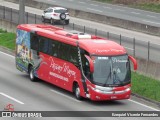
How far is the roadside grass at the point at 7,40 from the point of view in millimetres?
43756

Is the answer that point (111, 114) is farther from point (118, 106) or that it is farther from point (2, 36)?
point (2, 36)

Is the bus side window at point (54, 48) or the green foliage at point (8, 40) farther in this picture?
the green foliage at point (8, 40)

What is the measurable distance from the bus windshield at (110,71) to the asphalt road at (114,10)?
3379 cm

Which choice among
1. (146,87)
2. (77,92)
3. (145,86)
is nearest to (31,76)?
(77,92)

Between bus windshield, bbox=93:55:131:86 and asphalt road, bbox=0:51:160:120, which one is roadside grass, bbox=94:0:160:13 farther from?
bus windshield, bbox=93:55:131:86

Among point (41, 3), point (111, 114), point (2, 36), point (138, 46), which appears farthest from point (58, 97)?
point (41, 3)

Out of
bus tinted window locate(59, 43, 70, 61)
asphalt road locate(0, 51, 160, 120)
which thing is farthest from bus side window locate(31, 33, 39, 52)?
bus tinted window locate(59, 43, 70, 61)

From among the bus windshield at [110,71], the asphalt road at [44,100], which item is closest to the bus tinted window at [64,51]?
the asphalt road at [44,100]

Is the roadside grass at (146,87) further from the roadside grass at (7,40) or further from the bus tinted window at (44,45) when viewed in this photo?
the roadside grass at (7,40)

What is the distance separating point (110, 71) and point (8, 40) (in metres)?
20.1

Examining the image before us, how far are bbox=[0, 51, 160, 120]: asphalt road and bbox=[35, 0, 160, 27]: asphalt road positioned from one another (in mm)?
31303

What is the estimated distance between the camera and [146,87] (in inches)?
1161

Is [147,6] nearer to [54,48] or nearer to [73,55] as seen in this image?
[54,48]

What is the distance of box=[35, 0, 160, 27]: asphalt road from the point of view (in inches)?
2522
